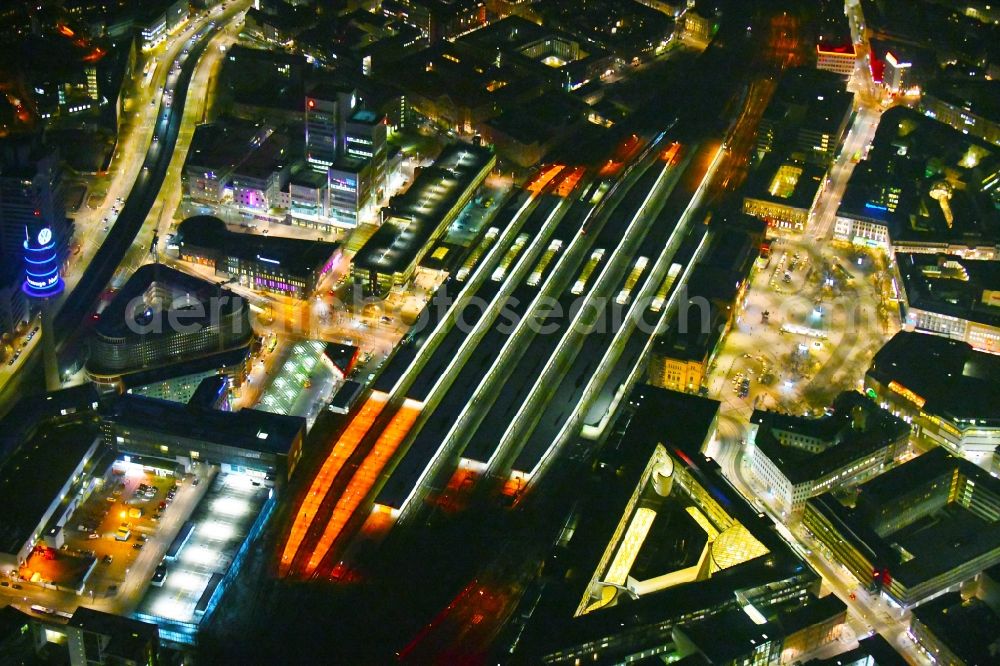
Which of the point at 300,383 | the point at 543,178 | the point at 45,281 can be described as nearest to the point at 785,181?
the point at 543,178

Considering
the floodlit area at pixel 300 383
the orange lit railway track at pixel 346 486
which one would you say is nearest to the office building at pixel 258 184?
the floodlit area at pixel 300 383

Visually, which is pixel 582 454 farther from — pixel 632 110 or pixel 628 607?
pixel 632 110

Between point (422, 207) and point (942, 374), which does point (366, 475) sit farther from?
point (942, 374)

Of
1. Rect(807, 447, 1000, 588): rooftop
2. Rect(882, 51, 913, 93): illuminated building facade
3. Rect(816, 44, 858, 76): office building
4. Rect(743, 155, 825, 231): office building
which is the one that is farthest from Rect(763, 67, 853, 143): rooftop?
Rect(807, 447, 1000, 588): rooftop

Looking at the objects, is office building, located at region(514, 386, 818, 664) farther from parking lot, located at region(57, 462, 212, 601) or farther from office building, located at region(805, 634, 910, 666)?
parking lot, located at region(57, 462, 212, 601)

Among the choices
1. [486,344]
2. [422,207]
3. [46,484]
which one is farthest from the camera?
[422,207]

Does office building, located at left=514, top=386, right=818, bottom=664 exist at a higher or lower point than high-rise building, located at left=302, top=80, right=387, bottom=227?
lower

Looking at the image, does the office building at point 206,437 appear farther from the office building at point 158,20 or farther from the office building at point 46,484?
the office building at point 158,20
